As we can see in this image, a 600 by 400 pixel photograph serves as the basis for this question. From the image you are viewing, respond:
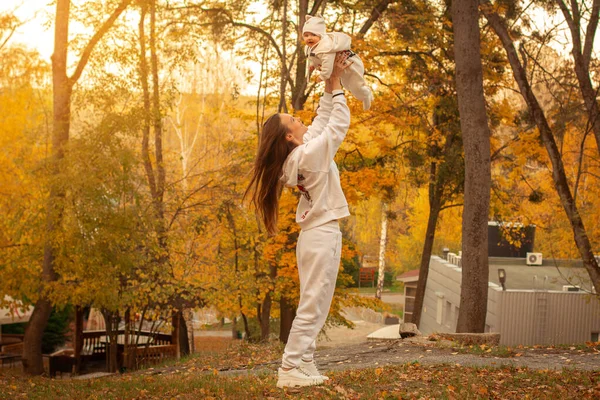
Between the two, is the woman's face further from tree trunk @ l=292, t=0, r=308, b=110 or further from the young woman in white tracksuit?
tree trunk @ l=292, t=0, r=308, b=110

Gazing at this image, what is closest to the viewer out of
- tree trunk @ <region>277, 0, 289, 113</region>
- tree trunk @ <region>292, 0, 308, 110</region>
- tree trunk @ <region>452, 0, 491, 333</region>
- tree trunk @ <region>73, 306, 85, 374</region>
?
tree trunk @ <region>452, 0, 491, 333</region>

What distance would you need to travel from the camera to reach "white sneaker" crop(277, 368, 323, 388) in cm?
512

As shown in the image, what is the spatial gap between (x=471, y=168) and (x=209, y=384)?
21.2 ft

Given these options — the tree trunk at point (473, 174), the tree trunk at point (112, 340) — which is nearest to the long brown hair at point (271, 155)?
the tree trunk at point (473, 174)

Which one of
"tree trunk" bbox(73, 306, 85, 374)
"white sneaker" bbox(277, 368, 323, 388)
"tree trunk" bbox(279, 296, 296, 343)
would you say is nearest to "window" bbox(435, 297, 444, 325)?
"tree trunk" bbox(279, 296, 296, 343)

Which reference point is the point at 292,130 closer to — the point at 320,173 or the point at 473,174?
the point at 320,173

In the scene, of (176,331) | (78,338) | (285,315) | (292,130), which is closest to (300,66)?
(285,315)

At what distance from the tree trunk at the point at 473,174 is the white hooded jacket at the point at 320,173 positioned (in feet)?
21.0

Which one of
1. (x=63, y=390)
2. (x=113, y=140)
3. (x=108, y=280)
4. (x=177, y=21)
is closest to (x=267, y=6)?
(x=177, y=21)

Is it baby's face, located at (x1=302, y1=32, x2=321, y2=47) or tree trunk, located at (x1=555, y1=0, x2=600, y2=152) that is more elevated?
tree trunk, located at (x1=555, y1=0, x2=600, y2=152)

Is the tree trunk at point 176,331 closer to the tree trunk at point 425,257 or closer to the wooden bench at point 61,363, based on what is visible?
the wooden bench at point 61,363

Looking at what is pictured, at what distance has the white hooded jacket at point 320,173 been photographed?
16.2 feet

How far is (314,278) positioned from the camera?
4.95m

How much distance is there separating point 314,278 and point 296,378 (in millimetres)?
746
